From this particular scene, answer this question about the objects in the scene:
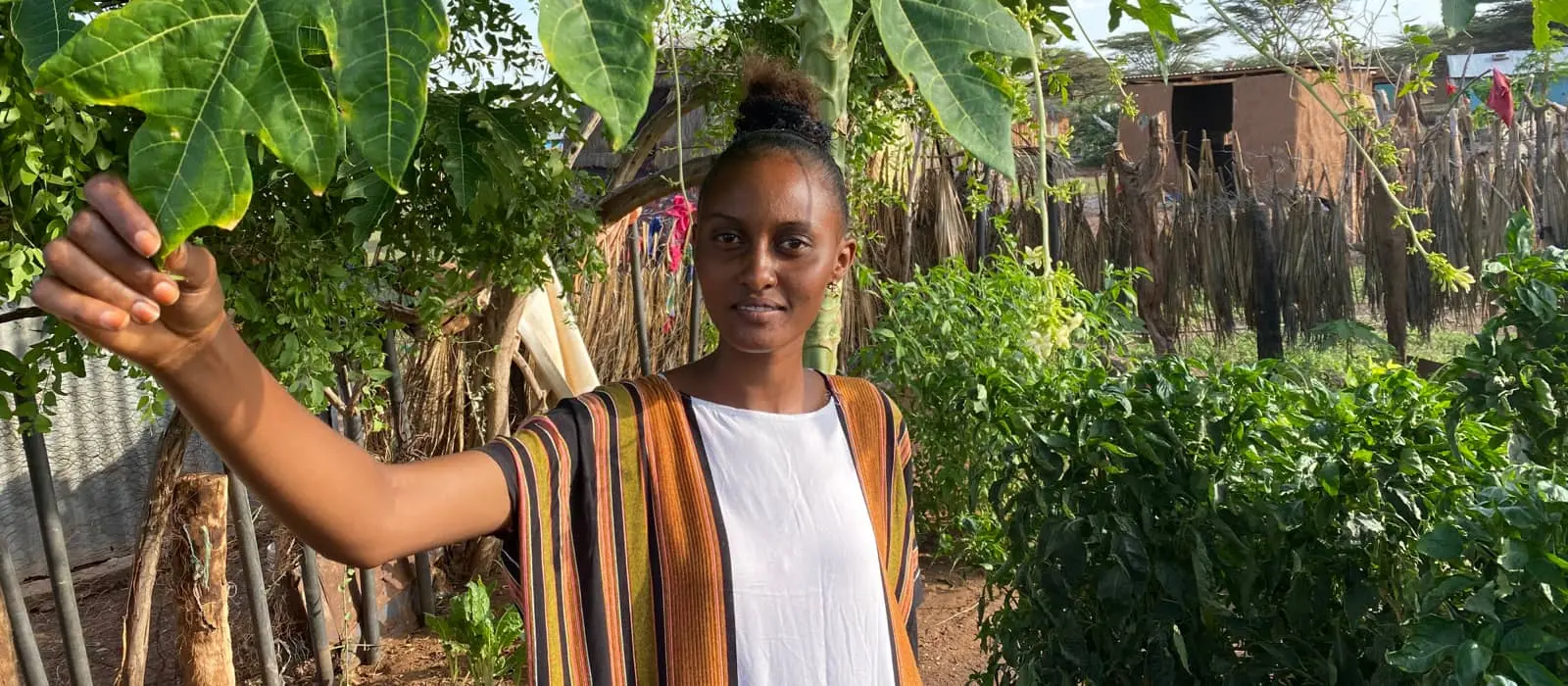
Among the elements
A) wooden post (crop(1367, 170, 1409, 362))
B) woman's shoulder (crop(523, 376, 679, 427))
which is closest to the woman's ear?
woman's shoulder (crop(523, 376, 679, 427))

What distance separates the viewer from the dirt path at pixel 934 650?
386cm

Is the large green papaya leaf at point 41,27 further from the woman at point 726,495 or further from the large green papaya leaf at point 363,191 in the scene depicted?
the large green papaya leaf at point 363,191

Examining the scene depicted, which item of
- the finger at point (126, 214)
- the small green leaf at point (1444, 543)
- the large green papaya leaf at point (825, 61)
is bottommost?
the small green leaf at point (1444, 543)

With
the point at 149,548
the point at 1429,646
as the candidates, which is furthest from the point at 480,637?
the point at 1429,646

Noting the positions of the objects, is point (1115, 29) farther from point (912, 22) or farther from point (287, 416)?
point (287, 416)

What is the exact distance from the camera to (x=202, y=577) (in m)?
2.63

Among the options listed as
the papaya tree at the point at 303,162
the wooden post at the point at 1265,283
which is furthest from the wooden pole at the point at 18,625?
the wooden post at the point at 1265,283

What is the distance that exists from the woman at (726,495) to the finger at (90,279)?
14.9 inches

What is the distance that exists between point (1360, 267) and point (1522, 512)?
7.47 metres

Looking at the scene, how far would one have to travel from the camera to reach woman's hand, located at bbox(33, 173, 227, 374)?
2.10 feet

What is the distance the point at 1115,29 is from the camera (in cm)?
131

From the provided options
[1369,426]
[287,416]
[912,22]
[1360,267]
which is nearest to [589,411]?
[287,416]

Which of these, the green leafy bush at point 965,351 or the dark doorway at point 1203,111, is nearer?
the green leafy bush at point 965,351

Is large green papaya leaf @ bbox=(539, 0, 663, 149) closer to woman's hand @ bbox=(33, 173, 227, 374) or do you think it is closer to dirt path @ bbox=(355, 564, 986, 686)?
woman's hand @ bbox=(33, 173, 227, 374)
